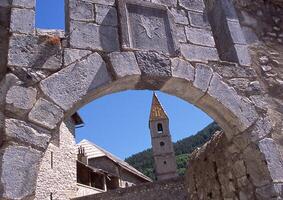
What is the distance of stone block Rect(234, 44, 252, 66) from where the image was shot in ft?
13.1

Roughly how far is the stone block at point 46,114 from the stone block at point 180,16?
71.7 inches

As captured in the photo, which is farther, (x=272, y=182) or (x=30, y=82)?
(x=272, y=182)

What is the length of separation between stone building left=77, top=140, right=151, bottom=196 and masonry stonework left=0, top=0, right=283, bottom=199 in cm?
1338

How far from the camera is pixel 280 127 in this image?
388cm

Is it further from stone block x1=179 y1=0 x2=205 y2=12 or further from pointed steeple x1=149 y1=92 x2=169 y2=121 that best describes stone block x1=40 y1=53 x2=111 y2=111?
pointed steeple x1=149 y1=92 x2=169 y2=121

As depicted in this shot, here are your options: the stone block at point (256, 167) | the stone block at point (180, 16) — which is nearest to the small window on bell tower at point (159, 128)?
the stone block at point (180, 16)

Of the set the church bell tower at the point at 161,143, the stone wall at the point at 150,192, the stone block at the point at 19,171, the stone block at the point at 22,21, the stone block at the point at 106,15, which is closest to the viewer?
the stone block at the point at 19,171

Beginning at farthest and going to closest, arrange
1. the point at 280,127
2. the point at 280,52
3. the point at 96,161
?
the point at 96,161, the point at 280,52, the point at 280,127

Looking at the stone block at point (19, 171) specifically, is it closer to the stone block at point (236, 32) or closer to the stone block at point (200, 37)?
the stone block at point (200, 37)

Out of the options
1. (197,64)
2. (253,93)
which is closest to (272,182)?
(253,93)

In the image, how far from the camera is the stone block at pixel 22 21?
123 inches

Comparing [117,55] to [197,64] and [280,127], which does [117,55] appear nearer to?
[197,64]

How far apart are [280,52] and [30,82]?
3.16 metres

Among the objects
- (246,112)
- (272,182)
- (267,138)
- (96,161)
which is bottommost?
(272,182)
